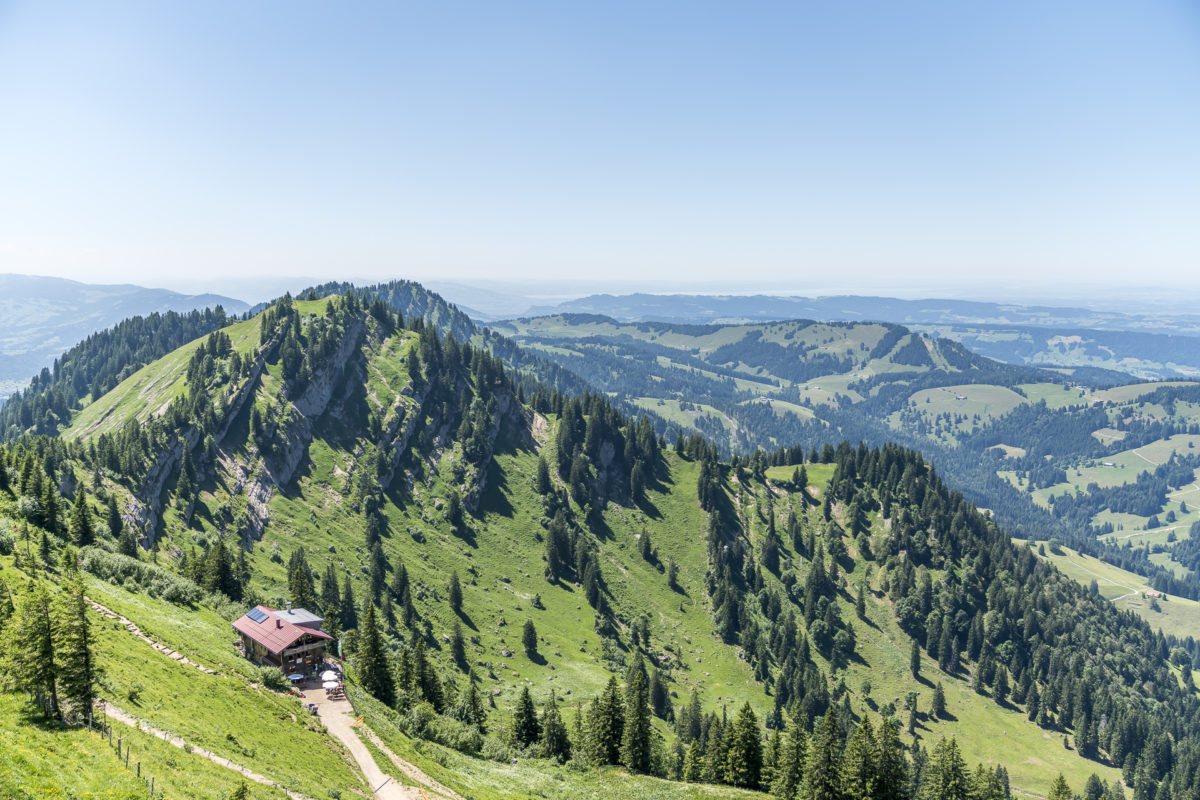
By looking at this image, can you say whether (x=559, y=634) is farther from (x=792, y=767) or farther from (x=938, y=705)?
(x=938, y=705)

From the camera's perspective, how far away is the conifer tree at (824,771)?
80.2 meters

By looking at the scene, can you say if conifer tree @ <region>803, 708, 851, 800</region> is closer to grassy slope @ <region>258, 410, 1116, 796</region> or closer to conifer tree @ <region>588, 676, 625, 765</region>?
conifer tree @ <region>588, 676, 625, 765</region>

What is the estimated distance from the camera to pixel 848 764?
81562 mm

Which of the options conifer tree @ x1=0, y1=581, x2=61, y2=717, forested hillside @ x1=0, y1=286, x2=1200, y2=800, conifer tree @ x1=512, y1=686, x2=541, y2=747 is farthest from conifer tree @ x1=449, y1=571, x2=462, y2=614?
conifer tree @ x1=0, y1=581, x2=61, y2=717

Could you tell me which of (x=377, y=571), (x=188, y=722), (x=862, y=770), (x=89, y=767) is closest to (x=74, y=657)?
(x=89, y=767)

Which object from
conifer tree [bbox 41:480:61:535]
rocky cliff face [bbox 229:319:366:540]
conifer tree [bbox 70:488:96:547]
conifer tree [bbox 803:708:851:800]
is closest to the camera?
conifer tree [bbox 803:708:851:800]

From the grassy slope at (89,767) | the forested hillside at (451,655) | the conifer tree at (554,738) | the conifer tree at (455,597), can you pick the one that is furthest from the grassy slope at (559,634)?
the grassy slope at (89,767)

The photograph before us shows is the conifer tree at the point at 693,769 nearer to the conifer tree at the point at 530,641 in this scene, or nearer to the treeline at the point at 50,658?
the conifer tree at the point at 530,641

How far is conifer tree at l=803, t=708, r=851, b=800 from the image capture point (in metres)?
80.2

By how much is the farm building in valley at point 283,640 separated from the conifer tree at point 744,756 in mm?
57254

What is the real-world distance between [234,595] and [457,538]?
9905cm


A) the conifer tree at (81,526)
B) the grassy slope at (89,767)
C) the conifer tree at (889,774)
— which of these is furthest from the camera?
the conifer tree at (81,526)

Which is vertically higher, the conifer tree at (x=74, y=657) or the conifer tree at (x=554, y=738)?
the conifer tree at (x=74, y=657)

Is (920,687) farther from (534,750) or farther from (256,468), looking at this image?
(256,468)
